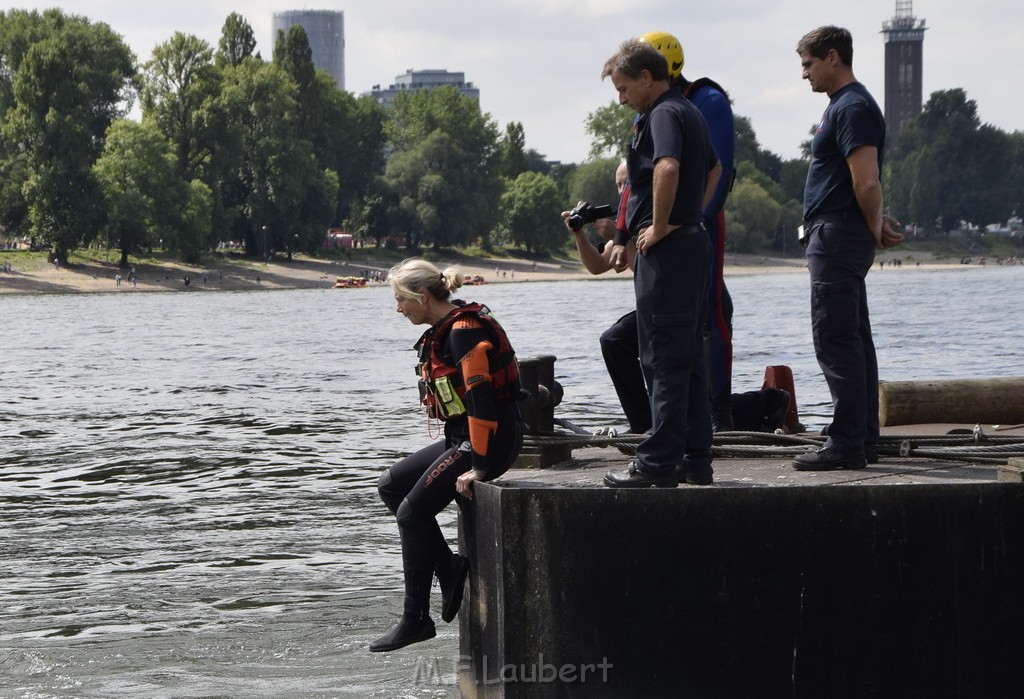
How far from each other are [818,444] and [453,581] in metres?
1.75

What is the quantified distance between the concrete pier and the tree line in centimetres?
8408

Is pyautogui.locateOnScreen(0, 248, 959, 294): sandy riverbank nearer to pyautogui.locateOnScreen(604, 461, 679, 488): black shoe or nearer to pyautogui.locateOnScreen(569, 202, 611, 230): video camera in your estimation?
pyautogui.locateOnScreen(569, 202, 611, 230): video camera

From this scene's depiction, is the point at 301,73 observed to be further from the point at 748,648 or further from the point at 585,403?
the point at 748,648

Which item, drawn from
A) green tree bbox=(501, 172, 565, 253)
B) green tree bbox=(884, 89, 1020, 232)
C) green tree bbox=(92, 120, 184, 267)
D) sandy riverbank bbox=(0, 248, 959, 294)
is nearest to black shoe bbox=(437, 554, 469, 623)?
sandy riverbank bbox=(0, 248, 959, 294)

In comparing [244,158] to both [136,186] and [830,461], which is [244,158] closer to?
[136,186]

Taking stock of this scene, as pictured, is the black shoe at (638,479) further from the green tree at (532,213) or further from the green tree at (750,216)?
the green tree at (750,216)

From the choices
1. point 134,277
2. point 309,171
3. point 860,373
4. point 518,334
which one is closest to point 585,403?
point 860,373

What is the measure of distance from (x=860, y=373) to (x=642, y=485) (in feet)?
4.09

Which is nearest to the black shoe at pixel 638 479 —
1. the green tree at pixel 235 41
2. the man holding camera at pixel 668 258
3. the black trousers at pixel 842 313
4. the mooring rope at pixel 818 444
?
the man holding camera at pixel 668 258

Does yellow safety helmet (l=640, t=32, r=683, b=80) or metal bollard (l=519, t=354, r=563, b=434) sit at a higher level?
yellow safety helmet (l=640, t=32, r=683, b=80)

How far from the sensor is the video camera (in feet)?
22.7

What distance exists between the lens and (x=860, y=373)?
6.66 metres

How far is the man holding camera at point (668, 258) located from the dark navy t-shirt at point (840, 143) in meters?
0.62

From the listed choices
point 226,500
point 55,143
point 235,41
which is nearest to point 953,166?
point 235,41
